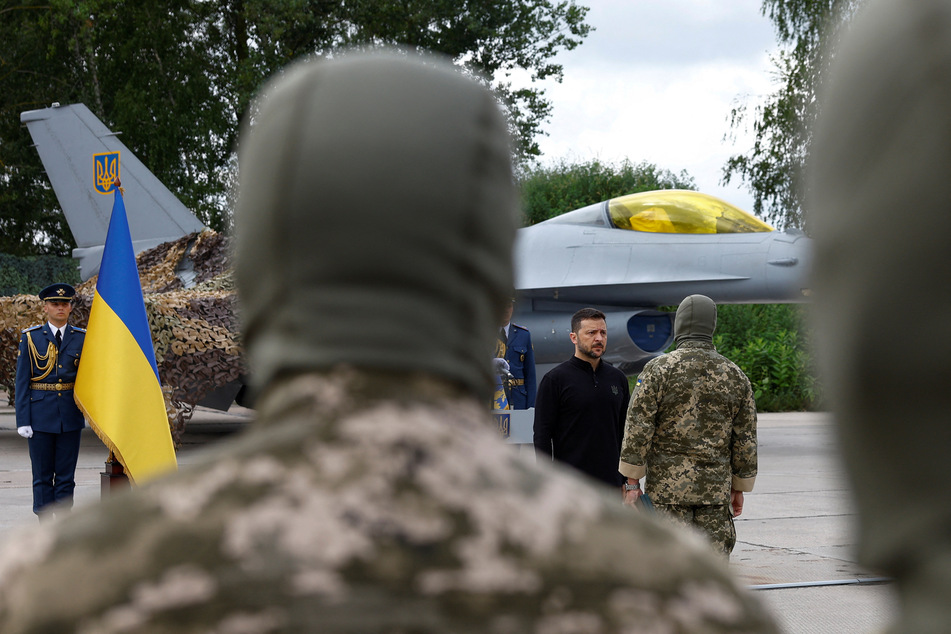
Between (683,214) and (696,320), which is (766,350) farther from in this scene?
(696,320)

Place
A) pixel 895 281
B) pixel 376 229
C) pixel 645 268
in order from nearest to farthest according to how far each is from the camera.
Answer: pixel 895 281 → pixel 376 229 → pixel 645 268

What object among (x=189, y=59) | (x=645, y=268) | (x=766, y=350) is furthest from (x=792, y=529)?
(x=189, y=59)

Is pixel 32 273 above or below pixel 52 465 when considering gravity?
above

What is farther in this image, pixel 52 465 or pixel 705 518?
pixel 52 465

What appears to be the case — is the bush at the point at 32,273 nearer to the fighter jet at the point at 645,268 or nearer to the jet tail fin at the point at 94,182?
the jet tail fin at the point at 94,182

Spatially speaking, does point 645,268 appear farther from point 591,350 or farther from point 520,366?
point 591,350

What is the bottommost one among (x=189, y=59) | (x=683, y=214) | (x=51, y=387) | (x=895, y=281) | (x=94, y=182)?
(x=51, y=387)

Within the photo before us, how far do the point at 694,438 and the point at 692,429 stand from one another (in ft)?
0.14

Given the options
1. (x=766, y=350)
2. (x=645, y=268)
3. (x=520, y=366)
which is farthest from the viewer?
(x=766, y=350)

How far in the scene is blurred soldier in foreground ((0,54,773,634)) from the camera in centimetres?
72

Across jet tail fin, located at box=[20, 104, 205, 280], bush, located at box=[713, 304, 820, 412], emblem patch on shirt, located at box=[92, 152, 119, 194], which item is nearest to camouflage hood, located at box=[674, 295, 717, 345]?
jet tail fin, located at box=[20, 104, 205, 280]

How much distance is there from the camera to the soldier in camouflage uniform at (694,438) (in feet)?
13.9

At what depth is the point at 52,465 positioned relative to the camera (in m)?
6.86

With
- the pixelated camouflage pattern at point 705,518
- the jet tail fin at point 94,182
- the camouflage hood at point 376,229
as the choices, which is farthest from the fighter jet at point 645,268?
the camouflage hood at point 376,229
